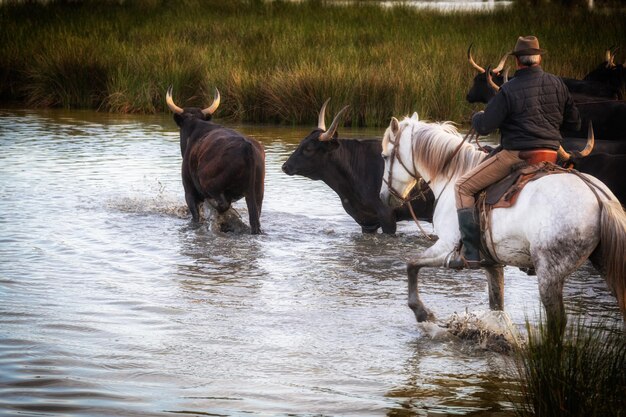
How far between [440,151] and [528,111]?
3.32 ft

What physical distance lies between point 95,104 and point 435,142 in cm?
1543

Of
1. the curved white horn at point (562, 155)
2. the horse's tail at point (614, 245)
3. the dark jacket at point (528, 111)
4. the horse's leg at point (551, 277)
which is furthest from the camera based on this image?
the curved white horn at point (562, 155)

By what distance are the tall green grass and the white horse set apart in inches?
13.4

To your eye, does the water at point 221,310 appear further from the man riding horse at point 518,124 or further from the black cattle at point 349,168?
the man riding horse at point 518,124

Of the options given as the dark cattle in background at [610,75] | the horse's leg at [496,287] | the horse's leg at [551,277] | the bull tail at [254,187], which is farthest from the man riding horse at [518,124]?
the dark cattle in background at [610,75]

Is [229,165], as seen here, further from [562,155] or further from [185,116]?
[562,155]

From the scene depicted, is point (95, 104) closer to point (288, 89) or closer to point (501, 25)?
point (288, 89)

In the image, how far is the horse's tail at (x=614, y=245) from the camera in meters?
6.55

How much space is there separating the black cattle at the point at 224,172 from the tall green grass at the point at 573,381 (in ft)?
20.2

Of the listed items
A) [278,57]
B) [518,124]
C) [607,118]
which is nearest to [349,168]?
[607,118]

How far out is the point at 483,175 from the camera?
741 centimetres

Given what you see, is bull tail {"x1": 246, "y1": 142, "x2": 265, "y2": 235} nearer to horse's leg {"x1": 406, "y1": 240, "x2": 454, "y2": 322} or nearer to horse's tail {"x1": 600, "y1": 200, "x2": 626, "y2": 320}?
horse's leg {"x1": 406, "y1": 240, "x2": 454, "y2": 322}

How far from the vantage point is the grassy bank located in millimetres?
19750

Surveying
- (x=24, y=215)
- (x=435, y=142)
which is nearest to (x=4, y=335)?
(x=435, y=142)
